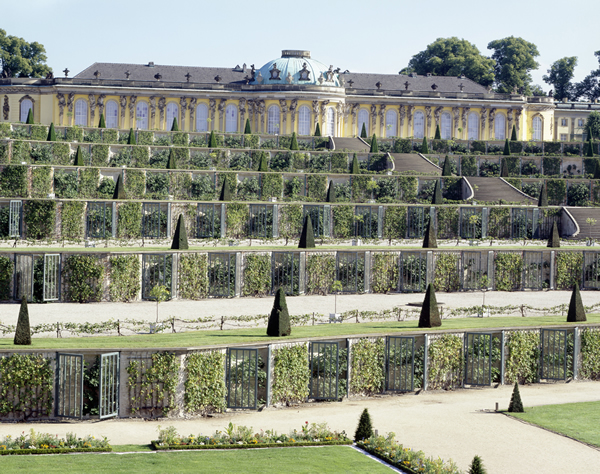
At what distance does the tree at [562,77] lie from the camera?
379 ft

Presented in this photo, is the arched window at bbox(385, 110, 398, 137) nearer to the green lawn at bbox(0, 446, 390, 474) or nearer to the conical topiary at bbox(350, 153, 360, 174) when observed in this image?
the conical topiary at bbox(350, 153, 360, 174)

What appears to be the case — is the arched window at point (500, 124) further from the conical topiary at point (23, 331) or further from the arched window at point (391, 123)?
the conical topiary at point (23, 331)

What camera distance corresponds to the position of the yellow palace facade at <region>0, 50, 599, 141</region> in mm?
92750

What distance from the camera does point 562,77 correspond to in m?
116

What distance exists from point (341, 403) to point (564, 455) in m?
8.30

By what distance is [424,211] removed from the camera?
52625mm

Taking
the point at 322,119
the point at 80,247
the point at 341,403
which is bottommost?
the point at 341,403

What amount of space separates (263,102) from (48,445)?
74735mm

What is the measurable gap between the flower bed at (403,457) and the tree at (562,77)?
10212 centimetres

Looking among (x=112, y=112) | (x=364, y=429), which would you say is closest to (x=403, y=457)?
(x=364, y=429)

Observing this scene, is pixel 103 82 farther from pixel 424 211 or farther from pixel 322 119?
pixel 424 211

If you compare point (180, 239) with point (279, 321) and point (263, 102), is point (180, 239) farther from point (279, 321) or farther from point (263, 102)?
point (263, 102)

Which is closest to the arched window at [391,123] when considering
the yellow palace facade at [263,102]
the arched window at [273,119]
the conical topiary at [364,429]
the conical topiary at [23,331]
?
the yellow palace facade at [263,102]

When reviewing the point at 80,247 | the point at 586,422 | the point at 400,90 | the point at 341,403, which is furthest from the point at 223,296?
the point at 400,90
